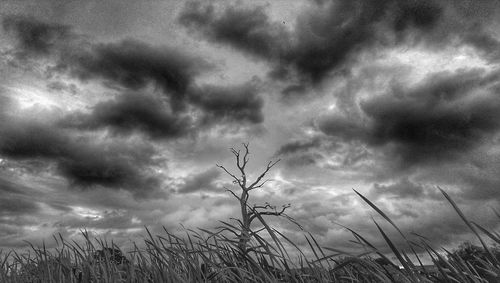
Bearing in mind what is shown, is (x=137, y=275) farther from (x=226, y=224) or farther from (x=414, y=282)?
(x=414, y=282)

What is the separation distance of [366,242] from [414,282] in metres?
0.34

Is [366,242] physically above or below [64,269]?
below

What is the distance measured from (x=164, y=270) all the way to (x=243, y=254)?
2.75 ft

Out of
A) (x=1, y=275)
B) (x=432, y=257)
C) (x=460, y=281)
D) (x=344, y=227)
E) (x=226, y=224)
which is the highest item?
(x=1, y=275)

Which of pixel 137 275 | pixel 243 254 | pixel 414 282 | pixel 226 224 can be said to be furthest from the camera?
pixel 137 275

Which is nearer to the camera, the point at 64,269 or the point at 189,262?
the point at 189,262

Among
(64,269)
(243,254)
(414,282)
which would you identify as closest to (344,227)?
(414,282)

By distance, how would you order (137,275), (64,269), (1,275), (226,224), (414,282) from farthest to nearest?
(1,275)
(64,269)
(137,275)
(226,224)
(414,282)

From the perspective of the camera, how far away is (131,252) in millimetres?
4621

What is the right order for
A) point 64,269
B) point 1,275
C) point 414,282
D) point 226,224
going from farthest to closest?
point 1,275
point 64,269
point 226,224
point 414,282

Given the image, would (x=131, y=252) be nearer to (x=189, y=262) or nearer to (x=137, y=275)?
(x=137, y=275)

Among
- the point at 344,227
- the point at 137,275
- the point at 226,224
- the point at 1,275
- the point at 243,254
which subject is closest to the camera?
the point at 344,227

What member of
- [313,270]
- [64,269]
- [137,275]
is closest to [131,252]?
[137,275]

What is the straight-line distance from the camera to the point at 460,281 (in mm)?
2451
